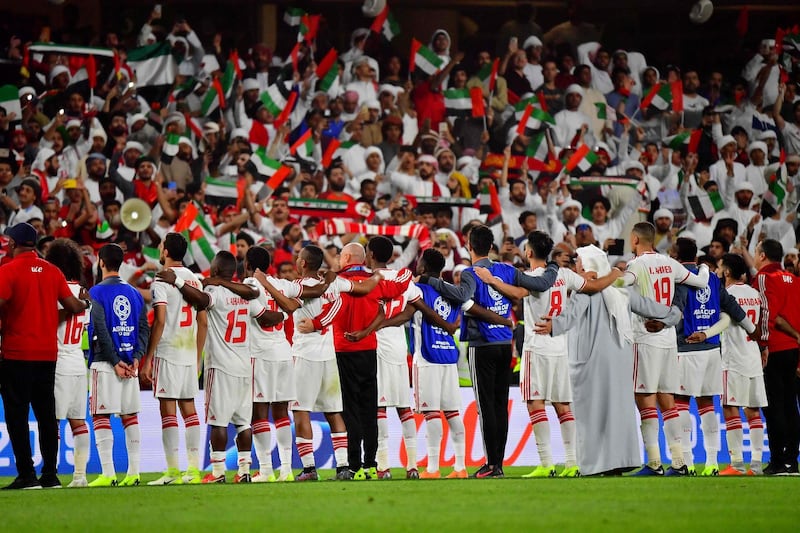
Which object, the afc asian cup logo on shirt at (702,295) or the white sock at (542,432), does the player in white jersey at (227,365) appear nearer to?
the white sock at (542,432)

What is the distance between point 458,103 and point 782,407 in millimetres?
12009

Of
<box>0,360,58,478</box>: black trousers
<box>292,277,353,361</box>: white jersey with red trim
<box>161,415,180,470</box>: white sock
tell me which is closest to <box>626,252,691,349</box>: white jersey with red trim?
<box>292,277,353,361</box>: white jersey with red trim

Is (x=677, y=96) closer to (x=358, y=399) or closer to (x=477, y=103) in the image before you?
(x=477, y=103)

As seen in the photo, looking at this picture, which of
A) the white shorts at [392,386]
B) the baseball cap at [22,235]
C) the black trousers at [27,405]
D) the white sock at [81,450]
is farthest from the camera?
the white shorts at [392,386]

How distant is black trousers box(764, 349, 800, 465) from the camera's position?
12.8m

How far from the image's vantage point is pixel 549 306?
1202cm

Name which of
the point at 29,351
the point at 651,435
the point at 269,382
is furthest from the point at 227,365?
the point at 651,435

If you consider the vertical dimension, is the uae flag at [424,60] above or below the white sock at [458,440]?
above

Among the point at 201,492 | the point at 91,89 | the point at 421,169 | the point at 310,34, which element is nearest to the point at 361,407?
the point at 201,492

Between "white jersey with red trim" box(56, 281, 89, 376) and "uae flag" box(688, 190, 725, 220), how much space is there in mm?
14050

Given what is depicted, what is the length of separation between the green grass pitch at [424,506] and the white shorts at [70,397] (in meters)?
1.13

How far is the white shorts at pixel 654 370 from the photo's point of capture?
12180mm

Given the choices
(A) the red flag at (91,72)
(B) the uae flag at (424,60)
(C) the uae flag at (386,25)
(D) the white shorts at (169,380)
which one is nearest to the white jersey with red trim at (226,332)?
(D) the white shorts at (169,380)

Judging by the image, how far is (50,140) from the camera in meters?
20.3
